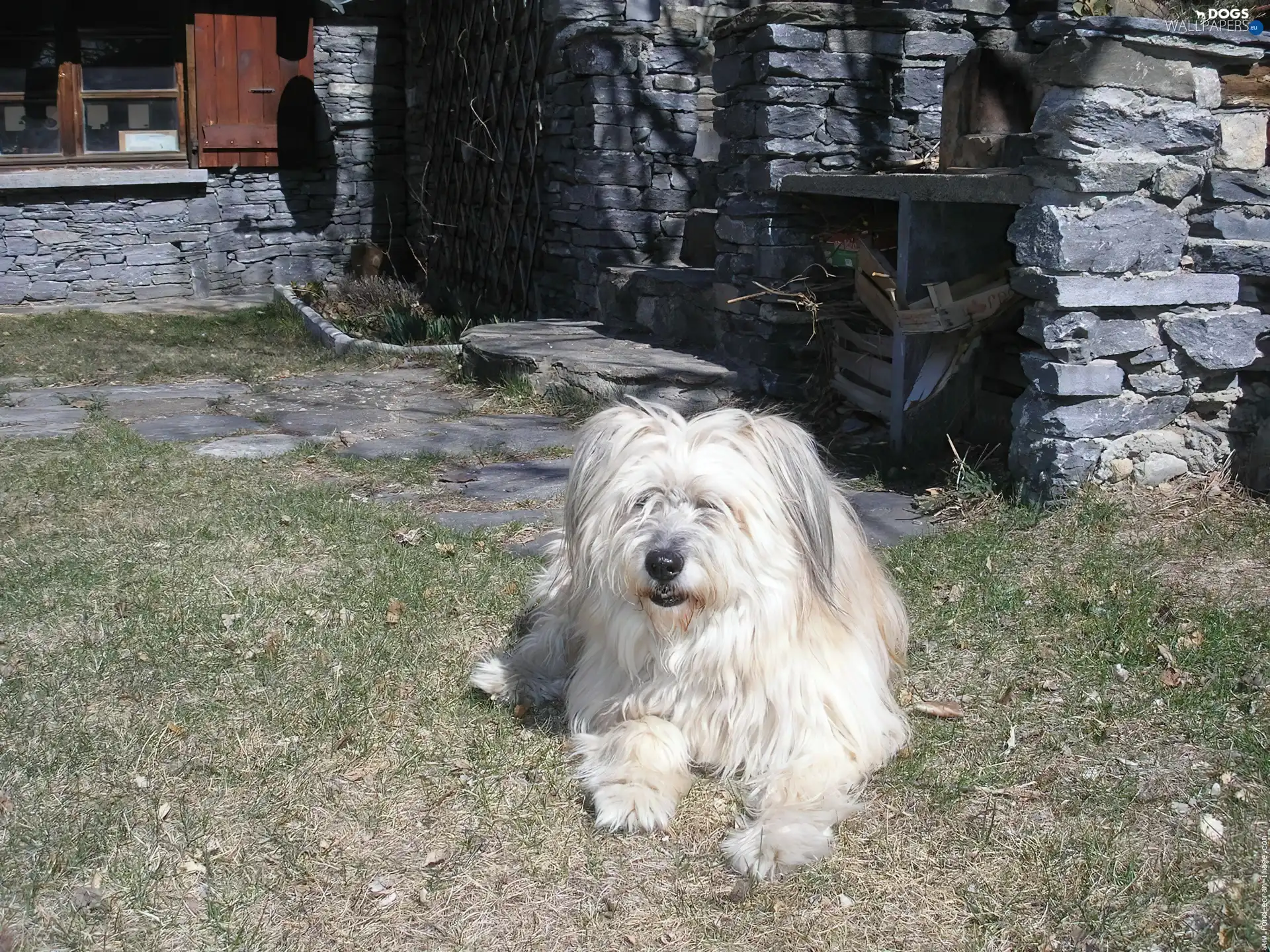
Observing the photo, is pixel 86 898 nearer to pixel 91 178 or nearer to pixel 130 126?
pixel 91 178

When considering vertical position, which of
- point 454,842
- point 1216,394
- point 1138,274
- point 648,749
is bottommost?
point 454,842

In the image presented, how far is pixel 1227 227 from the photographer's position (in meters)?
5.09

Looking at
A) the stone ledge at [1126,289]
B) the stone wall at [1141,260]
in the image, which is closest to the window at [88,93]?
the stone wall at [1141,260]

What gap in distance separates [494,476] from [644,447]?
3238 mm

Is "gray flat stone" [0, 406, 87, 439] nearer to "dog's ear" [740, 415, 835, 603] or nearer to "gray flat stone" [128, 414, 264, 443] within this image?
"gray flat stone" [128, 414, 264, 443]

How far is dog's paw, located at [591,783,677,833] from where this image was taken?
9.77 feet

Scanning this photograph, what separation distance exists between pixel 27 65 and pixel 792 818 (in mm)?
13495

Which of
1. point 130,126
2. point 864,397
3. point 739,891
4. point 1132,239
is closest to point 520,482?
point 864,397

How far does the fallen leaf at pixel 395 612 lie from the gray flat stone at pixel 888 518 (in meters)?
1.87

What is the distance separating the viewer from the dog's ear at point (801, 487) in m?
2.98

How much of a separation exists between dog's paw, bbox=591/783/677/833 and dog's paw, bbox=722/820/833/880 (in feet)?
0.59

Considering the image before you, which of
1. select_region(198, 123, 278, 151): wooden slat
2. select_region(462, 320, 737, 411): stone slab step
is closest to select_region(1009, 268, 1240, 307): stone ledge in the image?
select_region(462, 320, 737, 411): stone slab step

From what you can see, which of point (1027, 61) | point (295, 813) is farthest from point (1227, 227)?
point (295, 813)

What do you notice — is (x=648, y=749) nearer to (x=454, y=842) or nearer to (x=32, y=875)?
(x=454, y=842)
